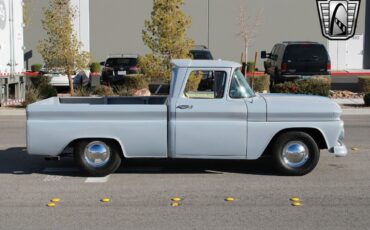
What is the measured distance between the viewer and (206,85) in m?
8.62

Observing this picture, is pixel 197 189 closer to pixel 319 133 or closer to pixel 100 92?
pixel 319 133

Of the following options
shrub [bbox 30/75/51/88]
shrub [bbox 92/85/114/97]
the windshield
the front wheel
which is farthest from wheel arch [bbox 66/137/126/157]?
shrub [bbox 30/75/51/88]

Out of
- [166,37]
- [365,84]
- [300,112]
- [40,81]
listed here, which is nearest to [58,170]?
[300,112]

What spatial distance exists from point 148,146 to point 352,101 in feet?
43.6

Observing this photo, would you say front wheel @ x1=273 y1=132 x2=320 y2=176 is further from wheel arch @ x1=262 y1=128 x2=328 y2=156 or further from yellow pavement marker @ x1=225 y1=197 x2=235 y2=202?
yellow pavement marker @ x1=225 y1=197 x2=235 y2=202

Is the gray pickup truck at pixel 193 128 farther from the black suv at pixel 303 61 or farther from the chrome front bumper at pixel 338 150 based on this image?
the black suv at pixel 303 61

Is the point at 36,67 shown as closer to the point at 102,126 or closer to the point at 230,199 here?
the point at 102,126

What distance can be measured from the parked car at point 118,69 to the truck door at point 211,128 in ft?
48.2

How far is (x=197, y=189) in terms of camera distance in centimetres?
780

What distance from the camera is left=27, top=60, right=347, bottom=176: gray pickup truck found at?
8.34m

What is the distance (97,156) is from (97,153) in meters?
0.04

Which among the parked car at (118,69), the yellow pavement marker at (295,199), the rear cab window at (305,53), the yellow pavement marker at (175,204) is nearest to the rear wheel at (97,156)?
the yellow pavement marker at (175,204)

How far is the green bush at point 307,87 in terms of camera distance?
1881 centimetres

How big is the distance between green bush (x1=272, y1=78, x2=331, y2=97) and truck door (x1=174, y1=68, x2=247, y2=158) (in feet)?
35.2
